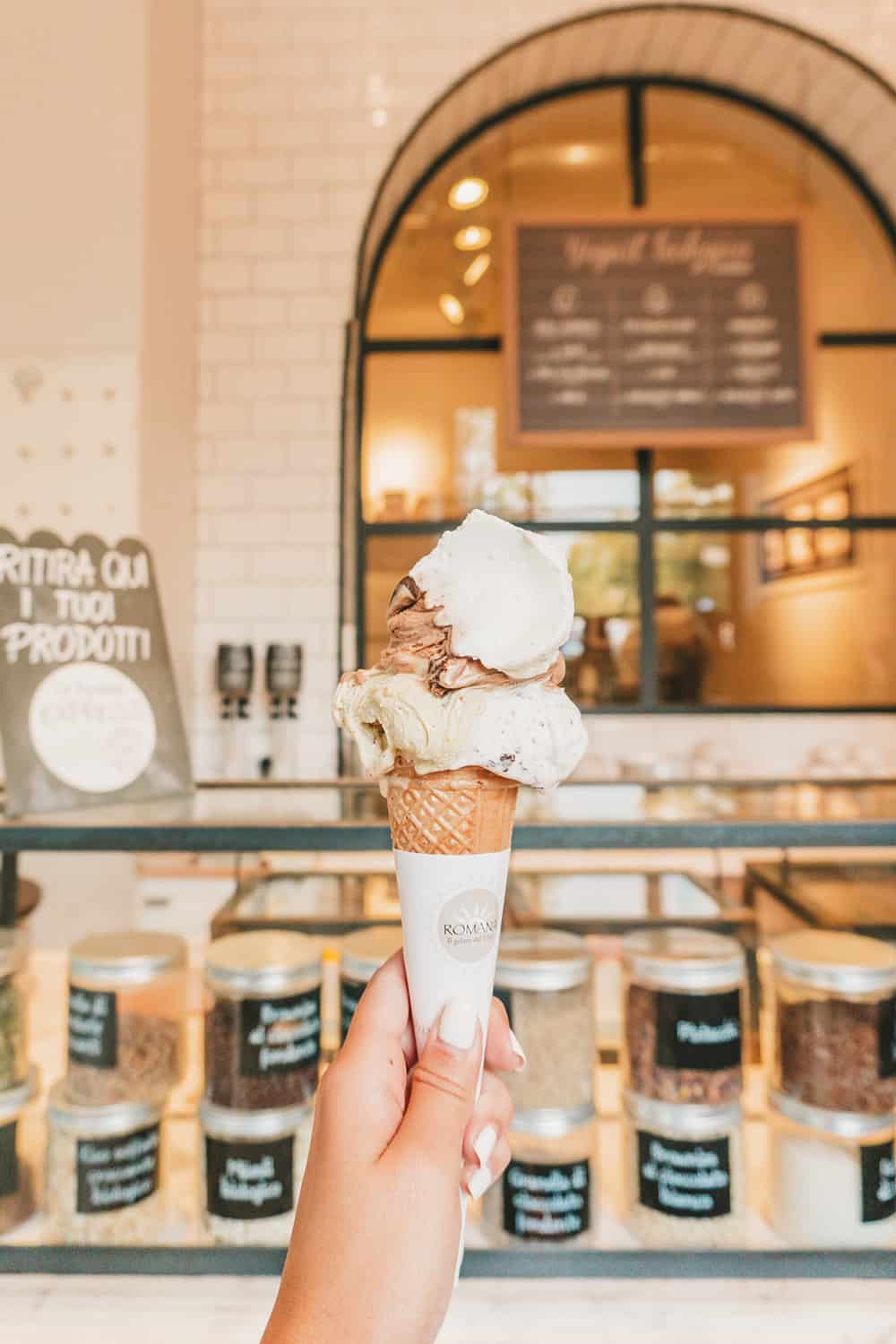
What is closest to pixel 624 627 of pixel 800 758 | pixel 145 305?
pixel 800 758

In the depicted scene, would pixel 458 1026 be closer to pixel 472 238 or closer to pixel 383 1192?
pixel 383 1192

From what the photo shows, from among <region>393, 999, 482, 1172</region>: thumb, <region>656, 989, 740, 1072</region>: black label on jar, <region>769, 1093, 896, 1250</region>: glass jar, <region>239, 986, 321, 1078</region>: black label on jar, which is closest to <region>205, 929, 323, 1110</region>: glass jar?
<region>239, 986, 321, 1078</region>: black label on jar

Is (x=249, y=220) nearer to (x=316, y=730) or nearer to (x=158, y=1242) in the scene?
(x=316, y=730)

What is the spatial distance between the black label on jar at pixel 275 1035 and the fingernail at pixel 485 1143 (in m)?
0.32

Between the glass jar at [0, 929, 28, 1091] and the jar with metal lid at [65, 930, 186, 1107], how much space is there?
75 mm

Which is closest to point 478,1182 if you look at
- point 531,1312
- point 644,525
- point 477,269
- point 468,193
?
point 531,1312

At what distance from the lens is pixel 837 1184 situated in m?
1.00

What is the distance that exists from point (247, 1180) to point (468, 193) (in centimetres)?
353

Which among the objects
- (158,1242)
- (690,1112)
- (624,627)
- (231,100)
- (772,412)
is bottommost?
(158,1242)

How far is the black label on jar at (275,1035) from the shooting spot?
106 cm

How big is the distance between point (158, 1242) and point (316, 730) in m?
2.09

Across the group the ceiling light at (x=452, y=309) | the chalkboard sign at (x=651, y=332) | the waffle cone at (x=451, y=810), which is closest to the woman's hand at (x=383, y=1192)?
the waffle cone at (x=451, y=810)

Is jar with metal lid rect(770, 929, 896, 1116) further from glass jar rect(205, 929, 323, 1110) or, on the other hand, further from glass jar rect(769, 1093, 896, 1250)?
glass jar rect(205, 929, 323, 1110)

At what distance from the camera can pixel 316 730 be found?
3.03m
